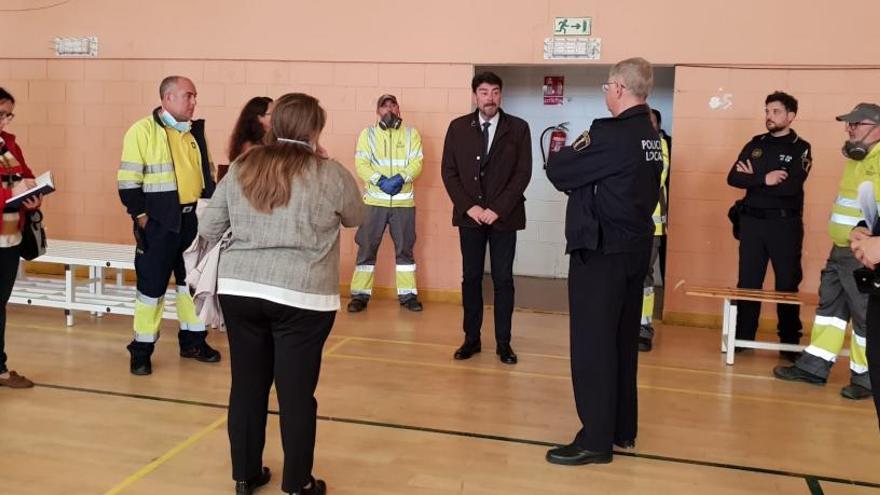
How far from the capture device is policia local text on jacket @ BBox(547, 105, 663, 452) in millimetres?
3398

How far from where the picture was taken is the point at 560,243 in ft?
27.6

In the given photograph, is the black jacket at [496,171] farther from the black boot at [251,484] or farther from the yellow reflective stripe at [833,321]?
the black boot at [251,484]

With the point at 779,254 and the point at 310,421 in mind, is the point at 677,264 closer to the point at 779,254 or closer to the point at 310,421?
the point at 779,254

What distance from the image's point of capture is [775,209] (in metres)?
5.48

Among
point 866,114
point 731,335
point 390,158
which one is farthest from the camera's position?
point 390,158

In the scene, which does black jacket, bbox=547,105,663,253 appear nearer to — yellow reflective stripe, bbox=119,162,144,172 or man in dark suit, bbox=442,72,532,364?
man in dark suit, bbox=442,72,532,364

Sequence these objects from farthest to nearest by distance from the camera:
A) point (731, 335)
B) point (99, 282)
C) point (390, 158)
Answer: point (390, 158), point (99, 282), point (731, 335)

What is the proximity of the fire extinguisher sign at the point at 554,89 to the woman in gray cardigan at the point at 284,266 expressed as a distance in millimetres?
5521

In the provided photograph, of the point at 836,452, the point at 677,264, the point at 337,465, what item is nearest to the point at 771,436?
the point at 836,452

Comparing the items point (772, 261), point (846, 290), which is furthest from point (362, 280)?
point (846, 290)

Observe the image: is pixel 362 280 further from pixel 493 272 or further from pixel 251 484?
pixel 251 484

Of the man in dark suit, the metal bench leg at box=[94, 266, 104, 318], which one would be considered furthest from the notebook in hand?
the man in dark suit

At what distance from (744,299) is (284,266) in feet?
12.1

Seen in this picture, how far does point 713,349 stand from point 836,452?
2.02m
